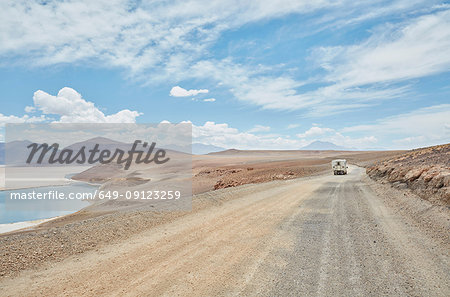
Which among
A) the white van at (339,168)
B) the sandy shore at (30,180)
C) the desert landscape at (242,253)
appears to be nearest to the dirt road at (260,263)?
the desert landscape at (242,253)

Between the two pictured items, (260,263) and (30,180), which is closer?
(260,263)

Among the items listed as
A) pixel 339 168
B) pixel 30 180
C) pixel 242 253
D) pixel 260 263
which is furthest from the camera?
pixel 30 180

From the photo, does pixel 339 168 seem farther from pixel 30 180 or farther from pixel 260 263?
pixel 30 180

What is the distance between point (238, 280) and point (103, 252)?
460 cm

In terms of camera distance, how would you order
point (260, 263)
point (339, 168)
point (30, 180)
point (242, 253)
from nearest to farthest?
point (260, 263) → point (242, 253) → point (339, 168) → point (30, 180)

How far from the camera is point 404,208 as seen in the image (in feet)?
43.8

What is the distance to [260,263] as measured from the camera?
7.02m

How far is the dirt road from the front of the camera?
576 centimetres

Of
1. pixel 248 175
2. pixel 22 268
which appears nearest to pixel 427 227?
pixel 22 268

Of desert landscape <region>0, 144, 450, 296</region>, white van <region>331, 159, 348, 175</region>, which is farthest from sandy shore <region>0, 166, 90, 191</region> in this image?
white van <region>331, 159, 348, 175</region>

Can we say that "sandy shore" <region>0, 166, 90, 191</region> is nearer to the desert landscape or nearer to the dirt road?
the desert landscape

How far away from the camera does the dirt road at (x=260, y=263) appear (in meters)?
5.76

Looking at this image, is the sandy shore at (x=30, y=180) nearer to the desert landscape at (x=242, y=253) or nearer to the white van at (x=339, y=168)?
the desert landscape at (x=242, y=253)

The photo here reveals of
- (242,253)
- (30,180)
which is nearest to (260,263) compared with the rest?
(242,253)
